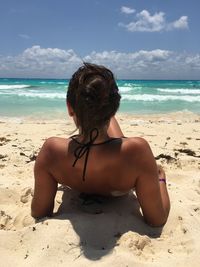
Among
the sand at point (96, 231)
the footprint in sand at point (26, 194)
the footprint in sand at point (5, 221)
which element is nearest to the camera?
the sand at point (96, 231)

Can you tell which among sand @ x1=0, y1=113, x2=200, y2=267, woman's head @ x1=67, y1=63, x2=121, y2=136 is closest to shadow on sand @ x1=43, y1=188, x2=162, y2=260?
sand @ x1=0, y1=113, x2=200, y2=267

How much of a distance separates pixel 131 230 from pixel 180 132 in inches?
201

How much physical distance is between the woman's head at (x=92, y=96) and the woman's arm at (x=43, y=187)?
0.40 m

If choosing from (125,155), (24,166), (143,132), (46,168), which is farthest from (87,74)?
(143,132)

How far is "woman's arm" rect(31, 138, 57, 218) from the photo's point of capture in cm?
243

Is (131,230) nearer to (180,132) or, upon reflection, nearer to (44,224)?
(44,224)

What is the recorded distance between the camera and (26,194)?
3078mm

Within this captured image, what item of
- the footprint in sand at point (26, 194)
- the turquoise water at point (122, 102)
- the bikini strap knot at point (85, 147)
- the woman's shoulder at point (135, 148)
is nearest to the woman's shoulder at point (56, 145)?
the bikini strap knot at point (85, 147)

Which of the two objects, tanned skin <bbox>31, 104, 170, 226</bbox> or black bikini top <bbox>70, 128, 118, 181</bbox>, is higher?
black bikini top <bbox>70, 128, 118, 181</bbox>

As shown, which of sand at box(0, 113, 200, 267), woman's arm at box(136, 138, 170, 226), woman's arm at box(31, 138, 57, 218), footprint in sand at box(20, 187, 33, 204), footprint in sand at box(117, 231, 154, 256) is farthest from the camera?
footprint in sand at box(20, 187, 33, 204)

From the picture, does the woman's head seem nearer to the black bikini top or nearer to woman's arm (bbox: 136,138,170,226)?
the black bikini top

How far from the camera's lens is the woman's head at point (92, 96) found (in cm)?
202

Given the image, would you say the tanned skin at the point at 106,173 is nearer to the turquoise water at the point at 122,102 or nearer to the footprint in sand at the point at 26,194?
the footprint in sand at the point at 26,194

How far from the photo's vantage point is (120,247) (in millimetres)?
2121
